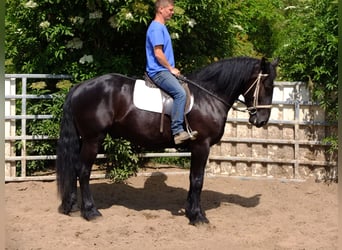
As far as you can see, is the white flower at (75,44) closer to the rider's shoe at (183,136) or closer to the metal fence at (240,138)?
the metal fence at (240,138)

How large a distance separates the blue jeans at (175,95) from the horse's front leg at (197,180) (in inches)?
13.8

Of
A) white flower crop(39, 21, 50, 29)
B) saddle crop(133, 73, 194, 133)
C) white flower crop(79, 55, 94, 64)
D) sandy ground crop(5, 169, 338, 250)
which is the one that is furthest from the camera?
white flower crop(79, 55, 94, 64)

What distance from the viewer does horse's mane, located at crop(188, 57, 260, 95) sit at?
5129 millimetres

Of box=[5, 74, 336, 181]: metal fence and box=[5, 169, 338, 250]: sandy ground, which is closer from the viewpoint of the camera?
box=[5, 169, 338, 250]: sandy ground

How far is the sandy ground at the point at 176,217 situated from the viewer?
180 inches

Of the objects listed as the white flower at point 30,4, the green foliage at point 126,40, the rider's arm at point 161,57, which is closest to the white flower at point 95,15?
the green foliage at point 126,40

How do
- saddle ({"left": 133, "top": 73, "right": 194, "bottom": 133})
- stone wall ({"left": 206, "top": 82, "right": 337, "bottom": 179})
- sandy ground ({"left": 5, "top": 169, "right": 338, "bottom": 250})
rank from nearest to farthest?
sandy ground ({"left": 5, "top": 169, "right": 338, "bottom": 250}), saddle ({"left": 133, "top": 73, "right": 194, "bottom": 133}), stone wall ({"left": 206, "top": 82, "right": 337, "bottom": 179})

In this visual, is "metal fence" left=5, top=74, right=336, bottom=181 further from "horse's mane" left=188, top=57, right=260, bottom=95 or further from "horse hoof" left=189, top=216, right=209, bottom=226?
"horse hoof" left=189, top=216, right=209, bottom=226

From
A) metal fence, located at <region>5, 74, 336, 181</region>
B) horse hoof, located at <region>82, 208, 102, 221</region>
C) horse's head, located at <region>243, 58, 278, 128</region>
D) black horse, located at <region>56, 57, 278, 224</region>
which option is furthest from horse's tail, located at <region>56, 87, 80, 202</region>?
horse's head, located at <region>243, 58, 278, 128</region>

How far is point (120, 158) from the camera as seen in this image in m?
7.03

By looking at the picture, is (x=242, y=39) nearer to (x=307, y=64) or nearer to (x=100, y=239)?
(x=307, y=64)

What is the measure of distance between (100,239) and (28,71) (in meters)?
3.56

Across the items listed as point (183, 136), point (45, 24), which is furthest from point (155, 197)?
point (45, 24)

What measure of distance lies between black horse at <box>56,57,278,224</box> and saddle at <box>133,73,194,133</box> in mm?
55
